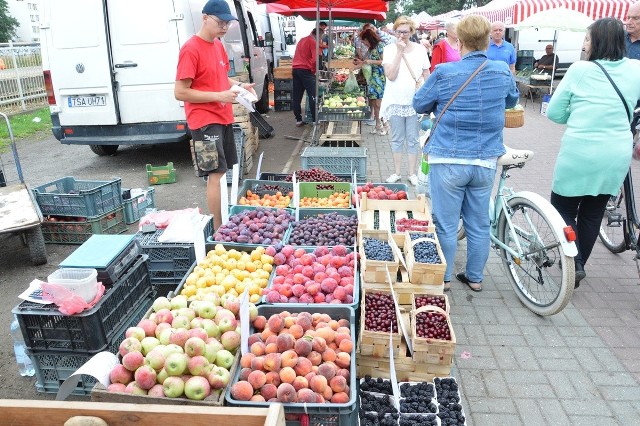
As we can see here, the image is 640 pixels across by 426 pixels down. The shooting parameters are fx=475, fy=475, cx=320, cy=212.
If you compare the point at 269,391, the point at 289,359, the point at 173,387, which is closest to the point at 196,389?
the point at 173,387

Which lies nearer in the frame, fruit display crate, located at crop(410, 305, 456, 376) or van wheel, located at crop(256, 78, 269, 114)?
fruit display crate, located at crop(410, 305, 456, 376)

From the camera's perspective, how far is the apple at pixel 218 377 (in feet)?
7.44

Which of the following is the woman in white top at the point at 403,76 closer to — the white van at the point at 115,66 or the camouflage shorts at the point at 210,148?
the camouflage shorts at the point at 210,148

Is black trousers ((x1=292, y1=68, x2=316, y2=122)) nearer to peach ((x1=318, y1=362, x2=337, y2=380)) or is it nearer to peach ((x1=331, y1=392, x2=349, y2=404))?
peach ((x1=318, y1=362, x2=337, y2=380))

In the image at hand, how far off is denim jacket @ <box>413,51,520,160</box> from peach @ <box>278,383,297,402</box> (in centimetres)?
231

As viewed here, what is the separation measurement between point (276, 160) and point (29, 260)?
15.1 feet

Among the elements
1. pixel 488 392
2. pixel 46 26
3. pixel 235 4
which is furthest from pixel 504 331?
pixel 235 4

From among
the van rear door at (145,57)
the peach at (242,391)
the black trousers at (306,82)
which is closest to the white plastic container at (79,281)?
the peach at (242,391)

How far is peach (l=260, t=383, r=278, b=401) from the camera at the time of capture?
2271 mm

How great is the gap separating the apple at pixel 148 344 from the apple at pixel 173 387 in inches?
11.4

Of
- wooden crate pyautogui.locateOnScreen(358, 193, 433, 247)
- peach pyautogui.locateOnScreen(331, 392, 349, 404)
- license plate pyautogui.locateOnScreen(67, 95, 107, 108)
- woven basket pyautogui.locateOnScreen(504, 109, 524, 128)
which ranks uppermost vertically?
license plate pyautogui.locateOnScreen(67, 95, 107, 108)

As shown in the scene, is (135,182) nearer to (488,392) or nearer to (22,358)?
(22,358)

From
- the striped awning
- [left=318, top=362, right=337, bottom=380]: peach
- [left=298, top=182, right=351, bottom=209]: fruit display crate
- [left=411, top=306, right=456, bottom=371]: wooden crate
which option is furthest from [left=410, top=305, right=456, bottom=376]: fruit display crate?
the striped awning

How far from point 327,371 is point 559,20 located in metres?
13.9
